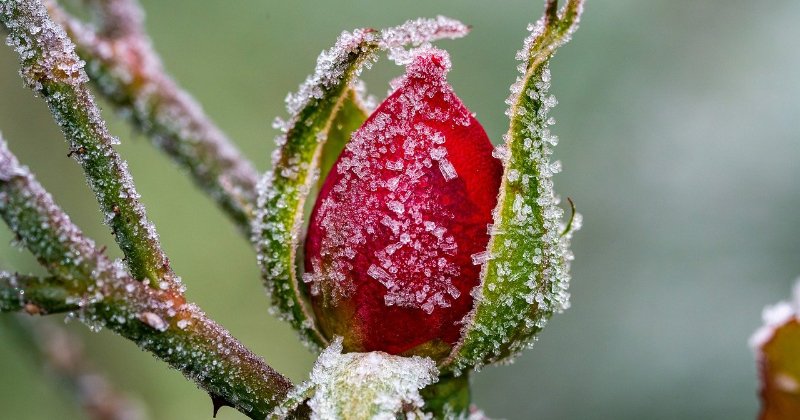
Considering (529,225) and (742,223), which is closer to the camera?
(529,225)

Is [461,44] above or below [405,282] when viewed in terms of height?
above

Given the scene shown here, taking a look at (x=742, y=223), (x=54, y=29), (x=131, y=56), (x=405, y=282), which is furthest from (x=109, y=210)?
(x=742, y=223)

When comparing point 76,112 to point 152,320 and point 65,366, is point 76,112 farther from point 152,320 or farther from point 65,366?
point 65,366

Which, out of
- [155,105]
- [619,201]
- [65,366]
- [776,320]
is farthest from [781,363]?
[619,201]

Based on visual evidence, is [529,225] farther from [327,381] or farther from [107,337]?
[107,337]

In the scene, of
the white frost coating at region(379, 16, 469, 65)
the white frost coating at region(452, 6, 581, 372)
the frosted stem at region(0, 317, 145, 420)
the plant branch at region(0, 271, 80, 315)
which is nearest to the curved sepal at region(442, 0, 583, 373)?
the white frost coating at region(452, 6, 581, 372)
